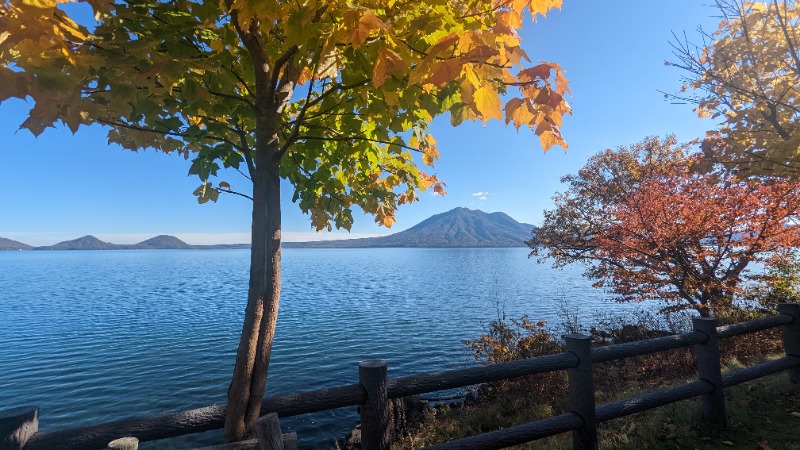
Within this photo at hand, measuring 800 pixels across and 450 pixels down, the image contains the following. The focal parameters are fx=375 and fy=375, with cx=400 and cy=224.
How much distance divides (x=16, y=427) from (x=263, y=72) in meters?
3.25

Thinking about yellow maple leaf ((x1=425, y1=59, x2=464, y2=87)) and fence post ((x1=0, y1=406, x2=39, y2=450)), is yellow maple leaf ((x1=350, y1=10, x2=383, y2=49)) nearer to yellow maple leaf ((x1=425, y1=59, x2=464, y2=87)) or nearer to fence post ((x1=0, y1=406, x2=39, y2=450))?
yellow maple leaf ((x1=425, y1=59, x2=464, y2=87))

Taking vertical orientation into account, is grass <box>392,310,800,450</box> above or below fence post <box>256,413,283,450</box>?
below

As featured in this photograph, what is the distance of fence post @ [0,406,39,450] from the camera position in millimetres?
2471

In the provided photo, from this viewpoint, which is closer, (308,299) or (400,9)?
(400,9)

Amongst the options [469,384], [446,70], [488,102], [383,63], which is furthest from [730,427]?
[383,63]

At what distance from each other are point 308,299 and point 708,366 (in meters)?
37.5

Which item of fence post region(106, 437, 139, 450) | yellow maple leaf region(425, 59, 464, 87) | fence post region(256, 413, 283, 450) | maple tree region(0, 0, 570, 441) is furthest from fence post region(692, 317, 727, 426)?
fence post region(106, 437, 139, 450)

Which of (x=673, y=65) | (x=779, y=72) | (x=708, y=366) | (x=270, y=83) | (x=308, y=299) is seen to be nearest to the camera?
(x=270, y=83)

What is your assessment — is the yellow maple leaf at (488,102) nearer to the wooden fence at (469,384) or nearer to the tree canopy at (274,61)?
the tree canopy at (274,61)

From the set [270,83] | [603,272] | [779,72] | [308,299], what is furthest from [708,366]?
[308,299]

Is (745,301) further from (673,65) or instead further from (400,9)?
(400,9)

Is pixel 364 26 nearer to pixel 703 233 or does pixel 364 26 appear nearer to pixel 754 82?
pixel 754 82

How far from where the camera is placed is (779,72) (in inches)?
335

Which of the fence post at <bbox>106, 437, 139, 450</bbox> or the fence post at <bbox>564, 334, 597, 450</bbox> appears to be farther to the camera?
the fence post at <bbox>564, 334, 597, 450</bbox>
